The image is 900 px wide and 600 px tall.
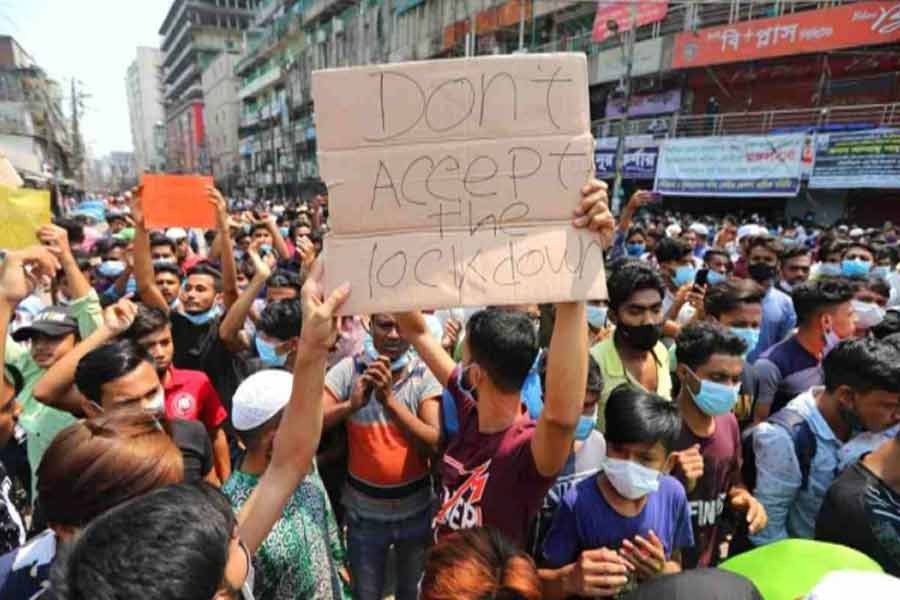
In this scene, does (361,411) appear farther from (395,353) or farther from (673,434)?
(673,434)

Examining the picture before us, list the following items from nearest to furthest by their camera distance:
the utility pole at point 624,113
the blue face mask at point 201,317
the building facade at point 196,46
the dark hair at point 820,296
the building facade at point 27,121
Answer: the dark hair at point 820,296 → the blue face mask at point 201,317 → the utility pole at point 624,113 → the building facade at point 27,121 → the building facade at point 196,46

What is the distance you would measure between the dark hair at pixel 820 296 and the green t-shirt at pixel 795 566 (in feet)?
7.11

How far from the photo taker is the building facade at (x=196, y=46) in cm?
7931

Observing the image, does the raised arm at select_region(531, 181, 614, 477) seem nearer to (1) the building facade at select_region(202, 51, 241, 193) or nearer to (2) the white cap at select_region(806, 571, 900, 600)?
(2) the white cap at select_region(806, 571, 900, 600)

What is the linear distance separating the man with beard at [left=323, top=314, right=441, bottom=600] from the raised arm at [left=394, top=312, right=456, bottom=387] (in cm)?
19

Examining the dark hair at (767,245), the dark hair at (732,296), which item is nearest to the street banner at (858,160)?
the dark hair at (767,245)

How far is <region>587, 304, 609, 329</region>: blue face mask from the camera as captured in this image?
131 inches

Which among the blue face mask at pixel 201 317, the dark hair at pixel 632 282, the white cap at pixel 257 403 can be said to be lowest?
the blue face mask at pixel 201 317

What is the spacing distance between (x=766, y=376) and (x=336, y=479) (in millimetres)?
2162

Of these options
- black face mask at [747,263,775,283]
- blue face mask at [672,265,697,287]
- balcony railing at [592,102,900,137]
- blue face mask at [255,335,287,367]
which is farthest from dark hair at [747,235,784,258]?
balcony railing at [592,102,900,137]

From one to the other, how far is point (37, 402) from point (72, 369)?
522 millimetres

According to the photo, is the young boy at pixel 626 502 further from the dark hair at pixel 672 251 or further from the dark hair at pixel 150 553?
the dark hair at pixel 672 251

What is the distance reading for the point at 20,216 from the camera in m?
2.09

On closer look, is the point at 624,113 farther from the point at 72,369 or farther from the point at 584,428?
the point at 72,369
